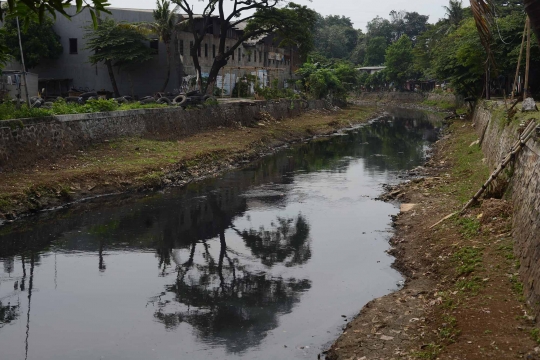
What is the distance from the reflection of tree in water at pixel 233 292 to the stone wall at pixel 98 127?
8.60 meters

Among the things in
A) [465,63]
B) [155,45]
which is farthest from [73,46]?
[465,63]

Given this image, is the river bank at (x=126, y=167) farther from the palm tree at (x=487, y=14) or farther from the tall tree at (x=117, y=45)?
the palm tree at (x=487, y=14)

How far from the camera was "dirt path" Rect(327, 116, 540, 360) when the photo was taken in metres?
8.41

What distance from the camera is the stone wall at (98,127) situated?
830 inches

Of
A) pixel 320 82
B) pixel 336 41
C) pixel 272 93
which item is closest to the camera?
pixel 272 93

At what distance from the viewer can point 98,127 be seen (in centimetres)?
2611

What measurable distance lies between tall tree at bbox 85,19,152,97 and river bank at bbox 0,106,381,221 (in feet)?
Result: 36.2

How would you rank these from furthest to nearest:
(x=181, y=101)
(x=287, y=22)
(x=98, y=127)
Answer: (x=287, y=22), (x=181, y=101), (x=98, y=127)

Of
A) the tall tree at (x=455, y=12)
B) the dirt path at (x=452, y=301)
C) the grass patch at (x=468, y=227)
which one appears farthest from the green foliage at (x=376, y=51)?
the grass patch at (x=468, y=227)

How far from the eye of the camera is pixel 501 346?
800cm

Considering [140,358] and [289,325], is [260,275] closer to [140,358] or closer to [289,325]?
[289,325]

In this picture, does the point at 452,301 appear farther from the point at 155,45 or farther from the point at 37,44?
the point at 37,44

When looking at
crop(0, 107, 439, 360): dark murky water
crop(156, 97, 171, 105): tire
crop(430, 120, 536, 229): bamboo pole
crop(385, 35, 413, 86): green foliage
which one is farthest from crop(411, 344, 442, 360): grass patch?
crop(385, 35, 413, 86): green foliage

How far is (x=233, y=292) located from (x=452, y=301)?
468 centimetres
